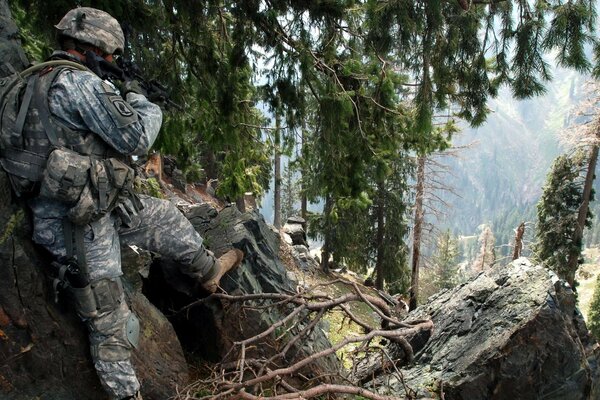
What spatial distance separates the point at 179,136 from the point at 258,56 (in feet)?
5.70

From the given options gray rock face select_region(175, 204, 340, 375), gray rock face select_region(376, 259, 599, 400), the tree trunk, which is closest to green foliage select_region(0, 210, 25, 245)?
gray rock face select_region(175, 204, 340, 375)

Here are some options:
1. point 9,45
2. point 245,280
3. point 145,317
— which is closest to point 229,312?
point 245,280

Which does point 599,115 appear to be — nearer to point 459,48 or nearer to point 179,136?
point 459,48

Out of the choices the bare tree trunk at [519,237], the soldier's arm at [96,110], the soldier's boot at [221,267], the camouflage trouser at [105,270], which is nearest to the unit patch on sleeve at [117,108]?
the soldier's arm at [96,110]

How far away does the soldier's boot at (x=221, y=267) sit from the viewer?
4777mm

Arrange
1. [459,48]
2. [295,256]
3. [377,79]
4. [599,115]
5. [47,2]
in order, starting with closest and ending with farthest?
[47,2], [459,48], [377,79], [599,115], [295,256]

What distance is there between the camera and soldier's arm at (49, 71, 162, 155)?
318 cm

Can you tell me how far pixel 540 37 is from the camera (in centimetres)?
462

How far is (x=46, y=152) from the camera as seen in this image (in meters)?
3.24

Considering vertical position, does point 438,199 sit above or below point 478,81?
below

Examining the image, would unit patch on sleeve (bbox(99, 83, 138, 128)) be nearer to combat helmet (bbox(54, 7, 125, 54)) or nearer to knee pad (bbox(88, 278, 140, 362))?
combat helmet (bbox(54, 7, 125, 54))

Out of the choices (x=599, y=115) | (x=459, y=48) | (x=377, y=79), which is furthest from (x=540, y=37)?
(x=599, y=115)

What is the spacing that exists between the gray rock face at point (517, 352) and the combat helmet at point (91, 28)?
13.5 feet

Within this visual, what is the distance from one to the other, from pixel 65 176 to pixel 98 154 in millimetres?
364
